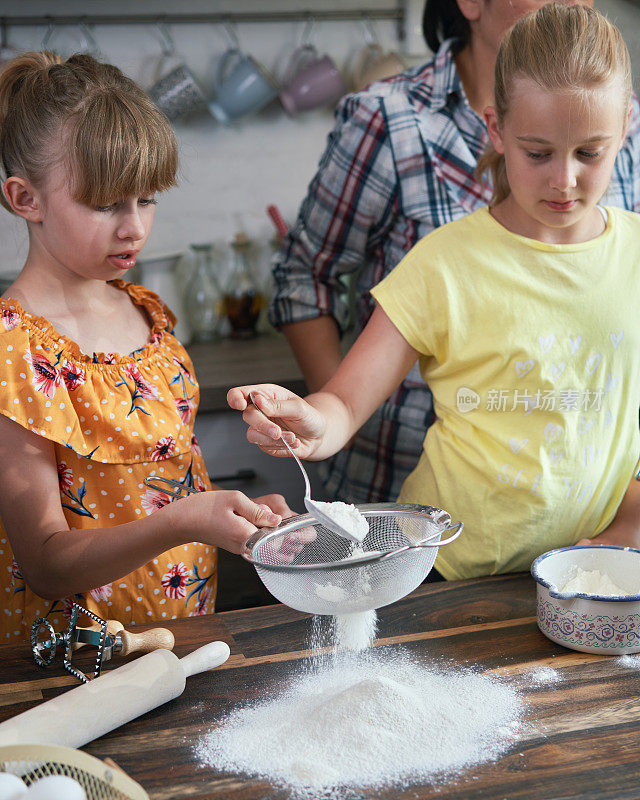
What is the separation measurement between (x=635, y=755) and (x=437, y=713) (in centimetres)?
20

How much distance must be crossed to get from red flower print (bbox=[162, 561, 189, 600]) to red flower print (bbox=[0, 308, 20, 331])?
43 centimetres

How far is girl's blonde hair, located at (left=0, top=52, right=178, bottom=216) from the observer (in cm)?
120

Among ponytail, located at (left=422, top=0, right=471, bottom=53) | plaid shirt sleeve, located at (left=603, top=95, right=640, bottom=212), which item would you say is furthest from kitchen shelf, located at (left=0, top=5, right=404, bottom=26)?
plaid shirt sleeve, located at (left=603, top=95, right=640, bottom=212)

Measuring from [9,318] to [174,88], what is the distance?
1.47 meters

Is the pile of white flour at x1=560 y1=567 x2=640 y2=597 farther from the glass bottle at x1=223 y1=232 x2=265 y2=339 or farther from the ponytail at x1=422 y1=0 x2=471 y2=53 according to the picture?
the glass bottle at x1=223 y1=232 x2=265 y2=339

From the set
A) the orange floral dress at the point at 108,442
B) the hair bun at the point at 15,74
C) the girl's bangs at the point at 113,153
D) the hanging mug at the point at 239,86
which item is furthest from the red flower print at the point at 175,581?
the hanging mug at the point at 239,86

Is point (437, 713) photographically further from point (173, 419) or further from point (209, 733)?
point (173, 419)

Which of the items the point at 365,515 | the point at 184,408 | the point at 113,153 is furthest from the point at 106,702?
the point at 113,153

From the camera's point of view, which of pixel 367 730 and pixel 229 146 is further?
pixel 229 146

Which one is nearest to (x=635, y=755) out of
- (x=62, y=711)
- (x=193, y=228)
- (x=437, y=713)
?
(x=437, y=713)

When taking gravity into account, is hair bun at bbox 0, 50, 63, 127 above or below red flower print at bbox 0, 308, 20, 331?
above

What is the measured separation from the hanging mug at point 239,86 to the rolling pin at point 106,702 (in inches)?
76.2

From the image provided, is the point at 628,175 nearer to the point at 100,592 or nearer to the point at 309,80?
the point at 309,80

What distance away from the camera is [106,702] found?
89 cm
